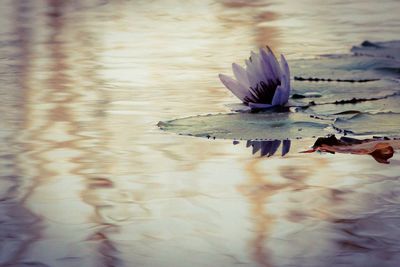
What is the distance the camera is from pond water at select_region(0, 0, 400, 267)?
4.28ft

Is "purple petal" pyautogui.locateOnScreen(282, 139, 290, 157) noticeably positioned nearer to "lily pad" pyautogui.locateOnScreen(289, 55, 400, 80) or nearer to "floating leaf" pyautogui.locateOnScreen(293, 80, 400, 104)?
"floating leaf" pyautogui.locateOnScreen(293, 80, 400, 104)

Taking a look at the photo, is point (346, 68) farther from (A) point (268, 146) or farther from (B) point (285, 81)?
(A) point (268, 146)

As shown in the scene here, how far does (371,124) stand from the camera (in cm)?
201

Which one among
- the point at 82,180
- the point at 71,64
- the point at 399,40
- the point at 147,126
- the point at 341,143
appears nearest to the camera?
the point at 82,180

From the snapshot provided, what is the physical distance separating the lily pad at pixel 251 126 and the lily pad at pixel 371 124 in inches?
1.3

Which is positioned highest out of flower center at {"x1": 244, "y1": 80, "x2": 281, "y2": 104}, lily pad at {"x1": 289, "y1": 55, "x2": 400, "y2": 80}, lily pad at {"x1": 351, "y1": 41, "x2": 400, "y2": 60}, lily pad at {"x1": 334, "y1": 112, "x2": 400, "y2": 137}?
flower center at {"x1": 244, "y1": 80, "x2": 281, "y2": 104}

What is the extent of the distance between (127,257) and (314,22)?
2.62 meters

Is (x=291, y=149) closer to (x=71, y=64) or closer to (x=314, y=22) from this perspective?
(x=71, y=64)

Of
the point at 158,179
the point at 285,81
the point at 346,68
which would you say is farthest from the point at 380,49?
the point at 158,179

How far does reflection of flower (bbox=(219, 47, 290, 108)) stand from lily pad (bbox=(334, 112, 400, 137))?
183mm

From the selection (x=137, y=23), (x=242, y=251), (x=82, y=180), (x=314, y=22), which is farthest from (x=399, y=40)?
(x=242, y=251)

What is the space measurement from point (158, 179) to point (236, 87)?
60cm

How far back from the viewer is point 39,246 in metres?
1.32

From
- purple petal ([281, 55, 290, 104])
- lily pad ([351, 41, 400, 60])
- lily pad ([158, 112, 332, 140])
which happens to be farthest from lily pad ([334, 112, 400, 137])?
lily pad ([351, 41, 400, 60])
